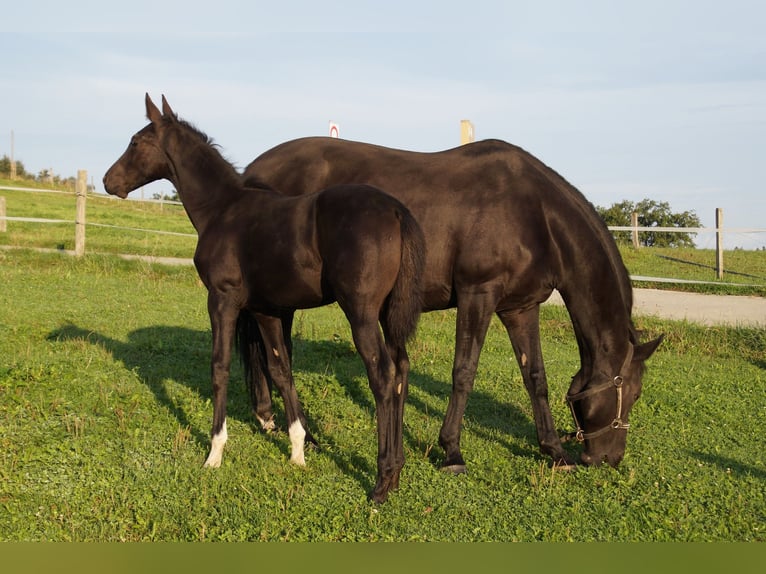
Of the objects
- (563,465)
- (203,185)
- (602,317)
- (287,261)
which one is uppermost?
(203,185)

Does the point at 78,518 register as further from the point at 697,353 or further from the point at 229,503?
the point at 697,353

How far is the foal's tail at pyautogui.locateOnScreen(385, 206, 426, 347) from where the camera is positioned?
4.75 meters

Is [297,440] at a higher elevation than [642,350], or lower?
lower

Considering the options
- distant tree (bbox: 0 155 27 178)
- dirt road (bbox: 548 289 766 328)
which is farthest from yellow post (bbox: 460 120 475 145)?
distant tree (bbox: 0 155 27 178)

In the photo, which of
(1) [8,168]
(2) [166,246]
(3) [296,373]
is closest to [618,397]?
(3) [296,373]

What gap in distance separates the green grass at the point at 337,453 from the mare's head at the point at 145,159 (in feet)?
5.82

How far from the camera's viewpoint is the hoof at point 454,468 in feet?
17.6

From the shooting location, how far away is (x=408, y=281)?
4.77 metres

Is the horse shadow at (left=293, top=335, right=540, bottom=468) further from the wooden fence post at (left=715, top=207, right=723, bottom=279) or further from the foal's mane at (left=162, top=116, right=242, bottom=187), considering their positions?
the wooden fence post at (left=715, top=207, right=723, bottom=279)

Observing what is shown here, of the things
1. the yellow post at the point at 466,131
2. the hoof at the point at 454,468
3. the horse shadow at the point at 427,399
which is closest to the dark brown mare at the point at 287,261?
the hoof at the point at 454,468

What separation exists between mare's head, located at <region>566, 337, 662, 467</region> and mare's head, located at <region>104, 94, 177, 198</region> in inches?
136

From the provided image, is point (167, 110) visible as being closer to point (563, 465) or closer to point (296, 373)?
point (296, 373)

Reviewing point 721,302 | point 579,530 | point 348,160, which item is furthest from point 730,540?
point 721,302

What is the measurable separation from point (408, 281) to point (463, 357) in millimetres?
1127
